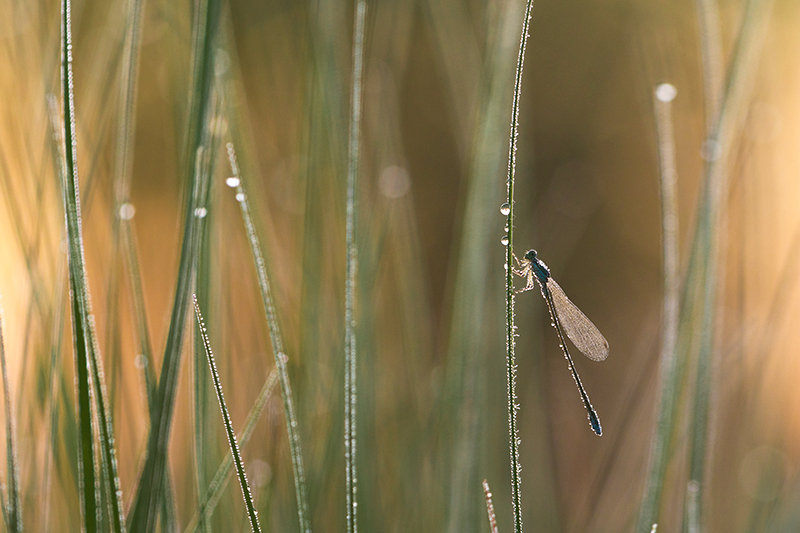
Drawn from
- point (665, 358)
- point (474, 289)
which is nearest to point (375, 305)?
point (474, 289)

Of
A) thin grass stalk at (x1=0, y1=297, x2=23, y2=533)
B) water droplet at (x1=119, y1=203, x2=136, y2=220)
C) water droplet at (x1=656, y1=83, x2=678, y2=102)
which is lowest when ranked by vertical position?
thin grass stalk at (x1=0, y1=297, x2=23, y2=533)

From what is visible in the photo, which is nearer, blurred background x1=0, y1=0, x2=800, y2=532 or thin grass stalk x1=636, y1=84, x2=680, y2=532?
thin grass stalk x1=636, y1=84, x2=680, y2=532

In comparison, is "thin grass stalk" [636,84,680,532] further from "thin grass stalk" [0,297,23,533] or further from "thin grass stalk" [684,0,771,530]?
"thin grass stalk" [0,297,23,533]

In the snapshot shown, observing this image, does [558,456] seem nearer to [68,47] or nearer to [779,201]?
[779,201]

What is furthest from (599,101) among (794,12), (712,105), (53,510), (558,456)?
(53,510)

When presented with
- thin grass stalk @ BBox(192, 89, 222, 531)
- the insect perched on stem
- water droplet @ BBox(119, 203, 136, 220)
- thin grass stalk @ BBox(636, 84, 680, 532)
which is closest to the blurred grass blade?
thin grass stalk @ BBox(192, 89, 222, 531)

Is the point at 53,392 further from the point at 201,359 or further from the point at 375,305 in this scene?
the point at 375,305

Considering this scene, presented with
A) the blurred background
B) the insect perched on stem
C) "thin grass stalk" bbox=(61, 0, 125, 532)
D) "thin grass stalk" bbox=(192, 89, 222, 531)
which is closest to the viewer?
"thin grass stalk" bbox=(61, 0, 125, 532)
